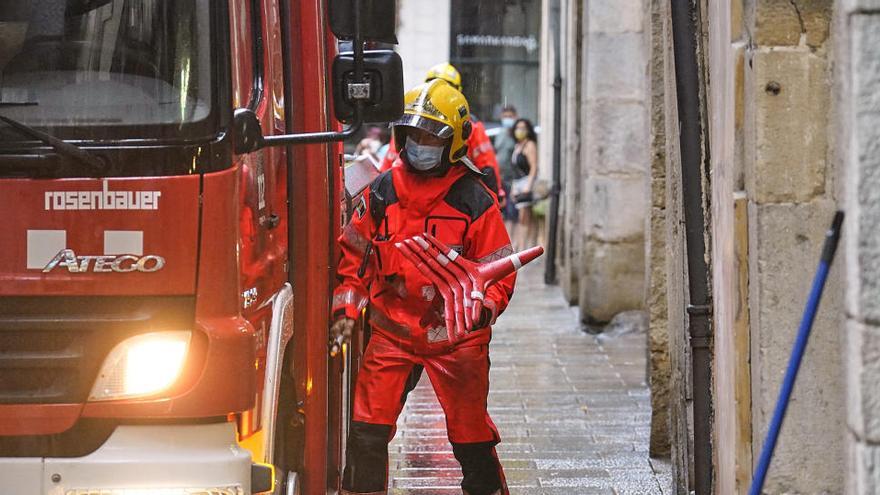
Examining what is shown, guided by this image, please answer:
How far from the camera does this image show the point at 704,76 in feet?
17.9

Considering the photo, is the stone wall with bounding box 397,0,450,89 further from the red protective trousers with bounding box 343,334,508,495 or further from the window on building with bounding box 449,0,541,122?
the red protective trousers with bounding box 343,334,508,495

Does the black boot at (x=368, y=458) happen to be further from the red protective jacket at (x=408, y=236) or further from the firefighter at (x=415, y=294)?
the red protective jacket at (x=408, y=236)

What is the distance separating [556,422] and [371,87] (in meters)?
4.16

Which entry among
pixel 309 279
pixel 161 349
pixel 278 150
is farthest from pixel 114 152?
pixel 309 279

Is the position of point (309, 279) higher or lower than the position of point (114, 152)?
lower

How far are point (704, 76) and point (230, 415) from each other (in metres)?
2.25

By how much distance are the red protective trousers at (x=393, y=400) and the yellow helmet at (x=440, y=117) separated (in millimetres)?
722

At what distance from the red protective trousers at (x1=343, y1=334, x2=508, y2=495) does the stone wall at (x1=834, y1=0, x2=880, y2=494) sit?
2.15 m

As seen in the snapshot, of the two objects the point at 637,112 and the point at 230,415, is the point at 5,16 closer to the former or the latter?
the point at 230,415

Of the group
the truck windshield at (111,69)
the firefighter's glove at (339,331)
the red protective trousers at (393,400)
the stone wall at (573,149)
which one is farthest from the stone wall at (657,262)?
the stone wall at (573,149)

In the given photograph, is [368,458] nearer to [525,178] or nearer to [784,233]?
[784,233]

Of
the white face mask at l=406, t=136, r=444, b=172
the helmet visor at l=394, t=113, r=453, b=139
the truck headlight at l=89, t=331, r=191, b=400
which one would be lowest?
the truck headlight at l=89, t=331, r=191, b=400

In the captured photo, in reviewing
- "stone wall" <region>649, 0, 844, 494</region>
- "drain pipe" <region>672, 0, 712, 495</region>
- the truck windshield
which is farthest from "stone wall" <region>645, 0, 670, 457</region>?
the truck windshield

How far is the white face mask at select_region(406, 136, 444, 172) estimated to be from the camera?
5570 millimetres
